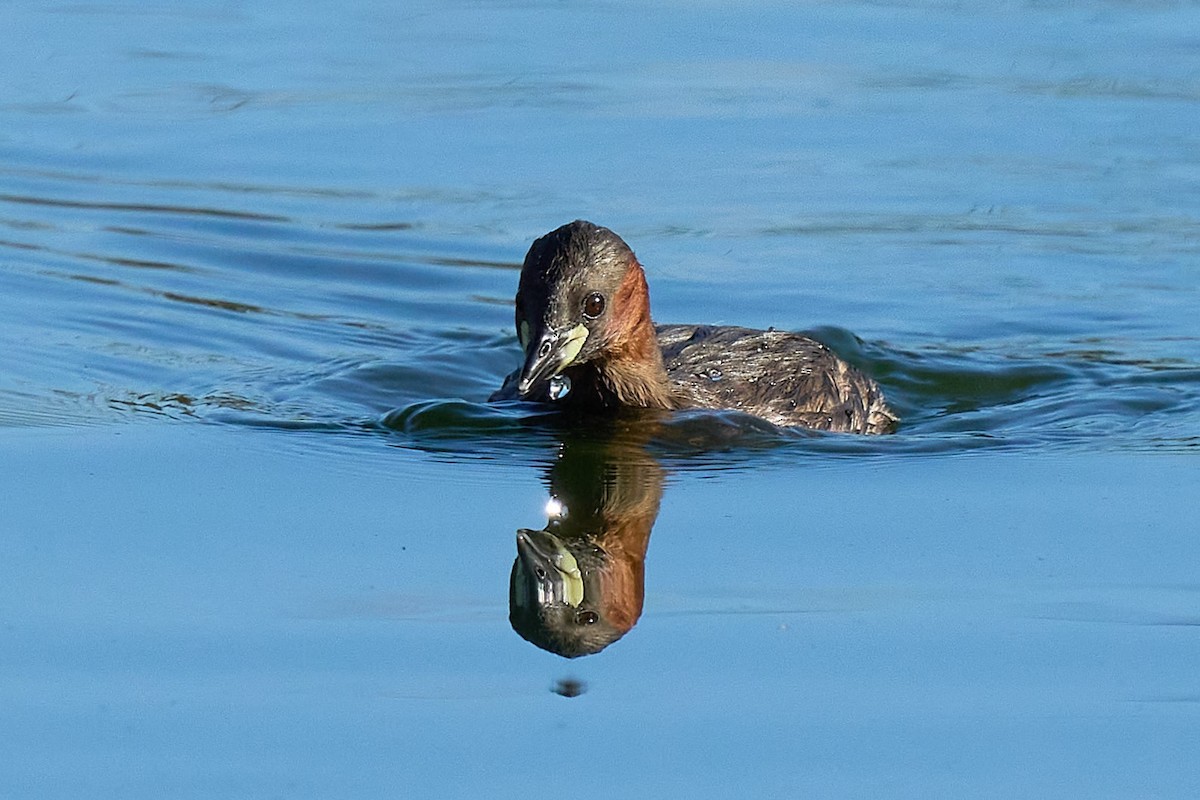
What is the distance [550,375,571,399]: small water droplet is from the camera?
10531 millimetres

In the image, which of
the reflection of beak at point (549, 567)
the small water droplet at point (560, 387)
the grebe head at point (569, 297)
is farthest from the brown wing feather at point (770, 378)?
the reflection of beak at point (549, 567)

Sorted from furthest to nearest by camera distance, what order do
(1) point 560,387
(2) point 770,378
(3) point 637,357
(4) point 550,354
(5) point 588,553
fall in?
(2) point 770,378
(1) point 560,387
(3) point 637,357
(4) point 550,354
(5) point 588,553

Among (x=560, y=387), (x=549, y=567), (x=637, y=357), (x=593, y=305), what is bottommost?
(x=549, y=567)

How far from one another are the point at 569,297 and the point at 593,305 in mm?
191

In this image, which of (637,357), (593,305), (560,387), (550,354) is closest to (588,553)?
(550,354)

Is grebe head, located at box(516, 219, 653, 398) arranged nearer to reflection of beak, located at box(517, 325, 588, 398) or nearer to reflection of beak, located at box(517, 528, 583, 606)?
reflection of beak, located at box(517, 325, 588, 398)

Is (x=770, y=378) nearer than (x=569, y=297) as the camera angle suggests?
No

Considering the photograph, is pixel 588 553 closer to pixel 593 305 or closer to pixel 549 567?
pixel 549 567

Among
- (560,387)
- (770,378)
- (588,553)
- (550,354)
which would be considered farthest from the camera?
(770,378)

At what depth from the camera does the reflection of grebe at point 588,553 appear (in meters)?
7.38

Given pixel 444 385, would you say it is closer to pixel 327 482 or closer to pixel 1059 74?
pixel 327 482

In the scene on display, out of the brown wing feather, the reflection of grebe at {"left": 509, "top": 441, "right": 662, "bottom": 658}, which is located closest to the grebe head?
the reflection of grebe at {"left": 509, "top": 441, "right": 662, "bottom": 658}

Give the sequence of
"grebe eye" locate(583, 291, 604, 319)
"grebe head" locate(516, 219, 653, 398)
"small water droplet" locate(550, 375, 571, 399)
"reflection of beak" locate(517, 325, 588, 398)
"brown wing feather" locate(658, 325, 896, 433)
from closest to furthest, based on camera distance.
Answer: "reflection of beak" locate(517, 325, 588, 398), "grebe head" locate(516, 219, 653, 398), "grebe eye" locate(583, 291, 604, 319), "small water droplet" locate(550, 375, 571, 399), "brown wing feather" locate(658, 325, 896, 433)

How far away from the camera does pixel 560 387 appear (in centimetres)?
1058
